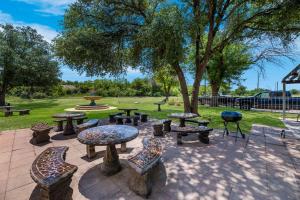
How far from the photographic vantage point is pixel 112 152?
116 inches

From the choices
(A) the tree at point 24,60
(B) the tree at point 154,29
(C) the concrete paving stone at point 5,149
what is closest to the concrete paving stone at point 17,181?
(C) the concrete paving stone at point 5,149

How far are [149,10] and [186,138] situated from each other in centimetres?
656

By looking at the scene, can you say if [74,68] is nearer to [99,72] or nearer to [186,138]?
[99,72]

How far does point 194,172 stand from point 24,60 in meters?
19.2

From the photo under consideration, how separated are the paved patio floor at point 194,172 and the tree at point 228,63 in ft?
41.3

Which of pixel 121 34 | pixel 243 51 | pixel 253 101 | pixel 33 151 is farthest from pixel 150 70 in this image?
pixel 243 51

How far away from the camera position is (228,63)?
15625 mm

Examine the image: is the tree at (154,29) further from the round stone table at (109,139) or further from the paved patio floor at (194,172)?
the round stone table at (109,139)

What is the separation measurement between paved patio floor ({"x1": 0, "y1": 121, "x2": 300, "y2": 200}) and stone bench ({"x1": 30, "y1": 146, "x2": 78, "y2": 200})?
1.19ft

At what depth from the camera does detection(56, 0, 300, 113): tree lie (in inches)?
254

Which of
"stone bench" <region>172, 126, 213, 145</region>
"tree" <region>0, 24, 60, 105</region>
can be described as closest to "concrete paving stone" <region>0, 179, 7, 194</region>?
"stone bench" <region>172, 126, 213, 145</region>

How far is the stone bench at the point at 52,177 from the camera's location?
180cm

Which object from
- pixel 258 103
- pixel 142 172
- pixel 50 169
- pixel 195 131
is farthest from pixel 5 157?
pixel 258 103

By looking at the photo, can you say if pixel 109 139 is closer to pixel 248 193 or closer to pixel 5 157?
pixel 248 193
